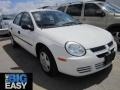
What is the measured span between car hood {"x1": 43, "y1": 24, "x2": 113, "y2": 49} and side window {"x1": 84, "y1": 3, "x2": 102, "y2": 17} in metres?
2.31

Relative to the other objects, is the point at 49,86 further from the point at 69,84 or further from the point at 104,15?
the point at 104,15

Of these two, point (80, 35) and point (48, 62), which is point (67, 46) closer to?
point (80, 35)

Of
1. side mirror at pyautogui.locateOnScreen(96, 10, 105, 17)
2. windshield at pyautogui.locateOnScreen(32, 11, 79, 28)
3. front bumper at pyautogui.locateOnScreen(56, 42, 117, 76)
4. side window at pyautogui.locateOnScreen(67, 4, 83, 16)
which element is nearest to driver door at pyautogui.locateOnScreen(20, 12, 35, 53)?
windshield at pyautogui.locateOnScreen(32, 11, 79, 28)

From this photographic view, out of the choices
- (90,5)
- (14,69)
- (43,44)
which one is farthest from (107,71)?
(90,5)

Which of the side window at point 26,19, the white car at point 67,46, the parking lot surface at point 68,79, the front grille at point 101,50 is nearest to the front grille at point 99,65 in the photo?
the white car at point 67,46

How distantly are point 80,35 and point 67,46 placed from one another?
54 centimetres

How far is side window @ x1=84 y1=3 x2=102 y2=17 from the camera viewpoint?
697 cm

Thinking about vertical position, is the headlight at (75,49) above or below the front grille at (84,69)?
above

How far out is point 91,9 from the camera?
7184mm

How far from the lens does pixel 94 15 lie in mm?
7016

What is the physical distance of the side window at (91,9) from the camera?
6970 millimetres

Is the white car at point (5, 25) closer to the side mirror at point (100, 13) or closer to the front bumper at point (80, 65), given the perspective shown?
the side mirror at point (100, 13)

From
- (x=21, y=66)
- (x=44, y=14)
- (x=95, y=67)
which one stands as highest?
(x=44, y=14)

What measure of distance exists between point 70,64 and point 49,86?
769mm
